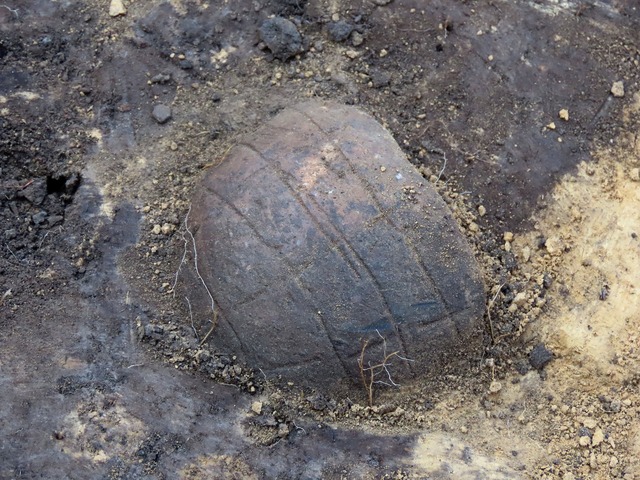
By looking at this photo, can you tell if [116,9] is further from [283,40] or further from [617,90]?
[617,90]

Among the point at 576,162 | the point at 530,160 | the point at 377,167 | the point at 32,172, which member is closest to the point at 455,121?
the point at 530,160

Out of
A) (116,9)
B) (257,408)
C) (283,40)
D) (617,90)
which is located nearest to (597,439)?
(257,408)

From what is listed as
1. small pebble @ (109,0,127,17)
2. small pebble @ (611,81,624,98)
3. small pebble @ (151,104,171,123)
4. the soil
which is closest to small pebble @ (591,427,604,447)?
the soil

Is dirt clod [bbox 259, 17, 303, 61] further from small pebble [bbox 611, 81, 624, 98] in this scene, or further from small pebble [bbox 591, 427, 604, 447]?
small pebble [bbox 591, 427, 604, 447]

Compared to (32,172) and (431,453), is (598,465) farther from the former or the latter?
(32,172)

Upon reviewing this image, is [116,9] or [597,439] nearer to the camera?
[597,439]

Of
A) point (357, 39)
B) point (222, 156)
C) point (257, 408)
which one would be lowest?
point (257, 408)

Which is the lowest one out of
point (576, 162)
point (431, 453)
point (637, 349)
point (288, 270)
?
point (431, 453)

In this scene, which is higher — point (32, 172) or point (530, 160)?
point (530, 160)

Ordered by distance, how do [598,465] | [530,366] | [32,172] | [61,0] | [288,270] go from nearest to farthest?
[288,270], [598,465], [530,366], [32,172], [61,0]
